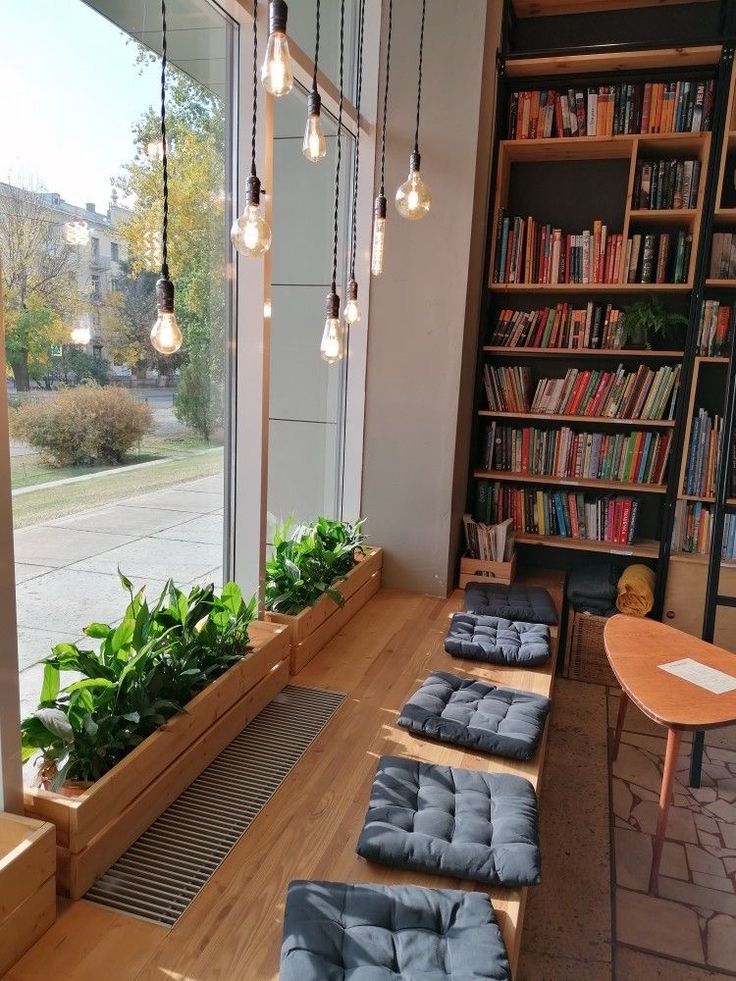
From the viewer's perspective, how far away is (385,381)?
3.48m

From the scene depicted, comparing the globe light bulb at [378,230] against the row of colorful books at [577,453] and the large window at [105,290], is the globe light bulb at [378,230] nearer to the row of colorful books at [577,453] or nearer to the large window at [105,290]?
the large window at [105,290]

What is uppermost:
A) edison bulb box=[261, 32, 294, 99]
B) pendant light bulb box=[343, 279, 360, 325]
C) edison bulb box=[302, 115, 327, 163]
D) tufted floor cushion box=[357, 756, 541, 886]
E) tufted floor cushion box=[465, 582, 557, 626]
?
edison bulb box=[261, 32, 294, 99]

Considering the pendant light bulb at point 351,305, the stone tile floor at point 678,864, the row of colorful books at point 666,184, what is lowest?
the stone tile floor at point 678,864

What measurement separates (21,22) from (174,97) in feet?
2.09

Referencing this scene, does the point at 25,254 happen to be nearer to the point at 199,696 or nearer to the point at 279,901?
the point at 199,696

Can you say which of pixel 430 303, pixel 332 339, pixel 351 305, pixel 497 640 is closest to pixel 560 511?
pixel 497 640

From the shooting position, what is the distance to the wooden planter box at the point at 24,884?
1274mm

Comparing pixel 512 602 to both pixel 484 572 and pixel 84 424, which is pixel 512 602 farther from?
pixel 84 424

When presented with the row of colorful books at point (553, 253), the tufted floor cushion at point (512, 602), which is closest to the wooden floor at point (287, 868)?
the tufted floor cushion at point (512, 602)

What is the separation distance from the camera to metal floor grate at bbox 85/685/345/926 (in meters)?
1.51

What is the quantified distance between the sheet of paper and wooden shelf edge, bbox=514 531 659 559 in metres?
1.20

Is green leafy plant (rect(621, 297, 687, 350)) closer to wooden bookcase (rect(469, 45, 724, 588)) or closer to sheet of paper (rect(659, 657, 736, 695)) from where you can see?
wooden bookcase (rect(469, 45, 724, 588))

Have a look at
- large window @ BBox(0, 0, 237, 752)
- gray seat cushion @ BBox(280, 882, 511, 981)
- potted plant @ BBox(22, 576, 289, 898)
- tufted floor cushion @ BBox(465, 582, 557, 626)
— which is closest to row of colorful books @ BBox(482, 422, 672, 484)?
tufted floor cushion @ BBox(465, 582, 557, 626)

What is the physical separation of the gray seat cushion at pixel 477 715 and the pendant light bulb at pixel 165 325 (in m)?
1.40
